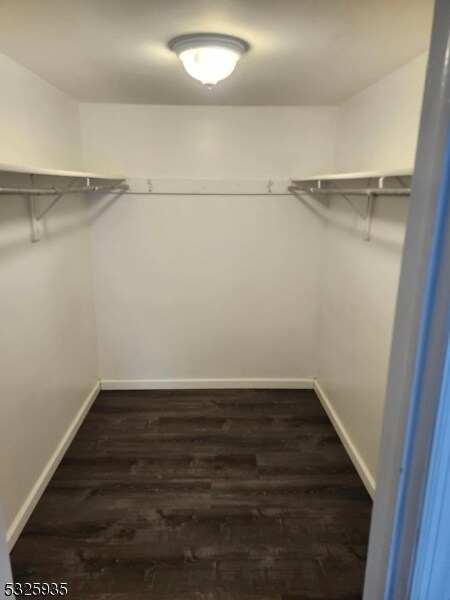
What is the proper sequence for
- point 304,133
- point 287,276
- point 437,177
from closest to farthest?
point 437,177, point 304,133, point 287,276

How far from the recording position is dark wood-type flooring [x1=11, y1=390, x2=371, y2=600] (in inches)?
69.4

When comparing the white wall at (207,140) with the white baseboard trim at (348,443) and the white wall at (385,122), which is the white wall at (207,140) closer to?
the white wall at (385,122)

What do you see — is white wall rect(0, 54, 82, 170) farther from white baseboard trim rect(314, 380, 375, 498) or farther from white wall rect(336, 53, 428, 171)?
white baseboard trim rect(314, 380, 375, 498)

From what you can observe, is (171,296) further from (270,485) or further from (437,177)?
(437,177)

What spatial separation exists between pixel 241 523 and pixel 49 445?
1148 millimetres

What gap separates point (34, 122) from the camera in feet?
6.98

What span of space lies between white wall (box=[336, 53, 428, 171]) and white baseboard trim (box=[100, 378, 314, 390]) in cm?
171

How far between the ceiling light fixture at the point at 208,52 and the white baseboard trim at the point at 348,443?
2.11 m

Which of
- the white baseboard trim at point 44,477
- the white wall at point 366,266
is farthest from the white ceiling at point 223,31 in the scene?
the white baseboard trim at point 44,477

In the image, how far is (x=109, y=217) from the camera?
9.89ft

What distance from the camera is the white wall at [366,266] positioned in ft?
6.35

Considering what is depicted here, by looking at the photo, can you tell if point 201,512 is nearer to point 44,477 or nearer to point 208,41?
point 44,477

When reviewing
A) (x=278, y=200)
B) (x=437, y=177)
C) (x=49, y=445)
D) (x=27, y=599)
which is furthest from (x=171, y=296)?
(x=437, y=177)

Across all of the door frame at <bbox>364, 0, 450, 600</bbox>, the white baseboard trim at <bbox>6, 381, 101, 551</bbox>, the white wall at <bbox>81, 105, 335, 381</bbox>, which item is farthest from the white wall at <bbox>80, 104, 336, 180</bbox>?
the door frame at <bbox>364, 0, 450, 600</bbox>
